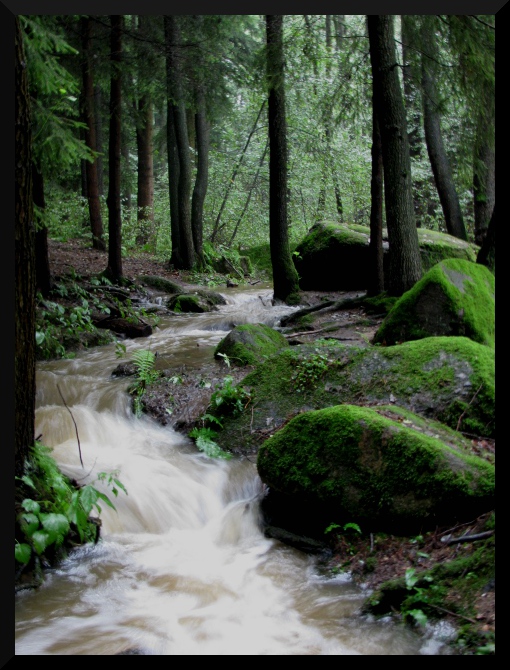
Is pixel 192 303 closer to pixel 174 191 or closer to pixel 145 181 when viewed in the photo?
pixel 174 191

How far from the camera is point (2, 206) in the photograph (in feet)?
10.0

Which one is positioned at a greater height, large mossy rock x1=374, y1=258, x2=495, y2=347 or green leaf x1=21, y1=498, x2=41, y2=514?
large mossy rock x1=374, y1=258, x2=495, y2=347

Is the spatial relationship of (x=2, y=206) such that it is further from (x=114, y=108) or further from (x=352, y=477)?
(x=114, y=108)

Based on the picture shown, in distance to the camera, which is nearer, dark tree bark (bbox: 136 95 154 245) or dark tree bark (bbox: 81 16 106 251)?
dark tree bark (bbox: 81 16 106 251)

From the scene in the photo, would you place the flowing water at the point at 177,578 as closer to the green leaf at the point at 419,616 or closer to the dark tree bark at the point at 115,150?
the green leaf at the point at 419,616

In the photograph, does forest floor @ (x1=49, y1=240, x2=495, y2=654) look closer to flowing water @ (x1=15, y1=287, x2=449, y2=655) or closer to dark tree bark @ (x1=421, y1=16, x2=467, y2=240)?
flowing water @ (x1=15, y1=287, x2=449, y2=655)

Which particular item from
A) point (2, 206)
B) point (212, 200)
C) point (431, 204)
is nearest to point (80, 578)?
point (2, 206)

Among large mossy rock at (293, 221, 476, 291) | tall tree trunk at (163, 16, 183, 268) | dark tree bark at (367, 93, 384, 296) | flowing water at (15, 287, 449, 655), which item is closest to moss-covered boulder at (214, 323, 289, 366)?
flowing water at (15, 287, 449, 655)

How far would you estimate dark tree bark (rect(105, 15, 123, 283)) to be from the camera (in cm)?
1215

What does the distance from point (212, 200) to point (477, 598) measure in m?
22.3

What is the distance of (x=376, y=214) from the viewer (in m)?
11.0

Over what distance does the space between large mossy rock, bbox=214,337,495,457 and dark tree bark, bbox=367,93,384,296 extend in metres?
4.90

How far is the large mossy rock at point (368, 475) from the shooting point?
3.95 m
